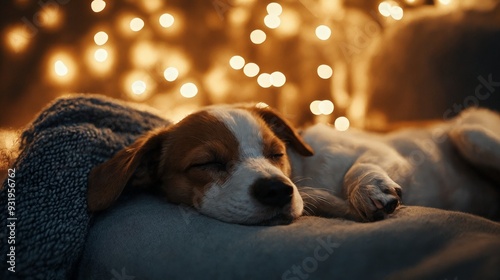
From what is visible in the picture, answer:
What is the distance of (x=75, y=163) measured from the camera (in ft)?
6.31

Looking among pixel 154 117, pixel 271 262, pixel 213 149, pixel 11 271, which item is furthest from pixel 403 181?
pixel 11 271

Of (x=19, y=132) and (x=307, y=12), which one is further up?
(x=307, y=12)

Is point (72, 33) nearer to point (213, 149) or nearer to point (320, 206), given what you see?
point (213, 149)

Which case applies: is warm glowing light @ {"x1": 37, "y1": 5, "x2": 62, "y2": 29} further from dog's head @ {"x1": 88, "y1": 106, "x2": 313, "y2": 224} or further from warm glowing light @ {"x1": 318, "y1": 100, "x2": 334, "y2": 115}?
warm glowing light @ {"x1": 318, "y1": 100, "x2": 334, "y2": 115}

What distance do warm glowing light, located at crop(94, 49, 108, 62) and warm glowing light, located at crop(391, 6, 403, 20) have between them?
272 cm

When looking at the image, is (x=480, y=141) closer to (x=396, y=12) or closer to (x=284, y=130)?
(x=284, y=130)

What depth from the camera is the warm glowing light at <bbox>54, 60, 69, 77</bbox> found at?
3736 mm

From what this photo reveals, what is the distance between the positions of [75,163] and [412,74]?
282cm

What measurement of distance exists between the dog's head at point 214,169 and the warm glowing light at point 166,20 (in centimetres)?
210

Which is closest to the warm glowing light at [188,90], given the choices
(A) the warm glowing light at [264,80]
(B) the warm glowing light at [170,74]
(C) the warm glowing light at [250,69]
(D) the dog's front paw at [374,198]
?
(B) the warm glowing light at [170,74]

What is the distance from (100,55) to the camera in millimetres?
3924

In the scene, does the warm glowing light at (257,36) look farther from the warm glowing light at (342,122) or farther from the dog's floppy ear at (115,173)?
the dog's floppy ear at (115,173)

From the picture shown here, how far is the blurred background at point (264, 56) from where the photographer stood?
348 centimetres

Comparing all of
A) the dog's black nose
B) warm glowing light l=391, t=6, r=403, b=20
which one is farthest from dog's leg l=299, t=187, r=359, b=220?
warm glowing light l=391, t=6, r=403, b=20
